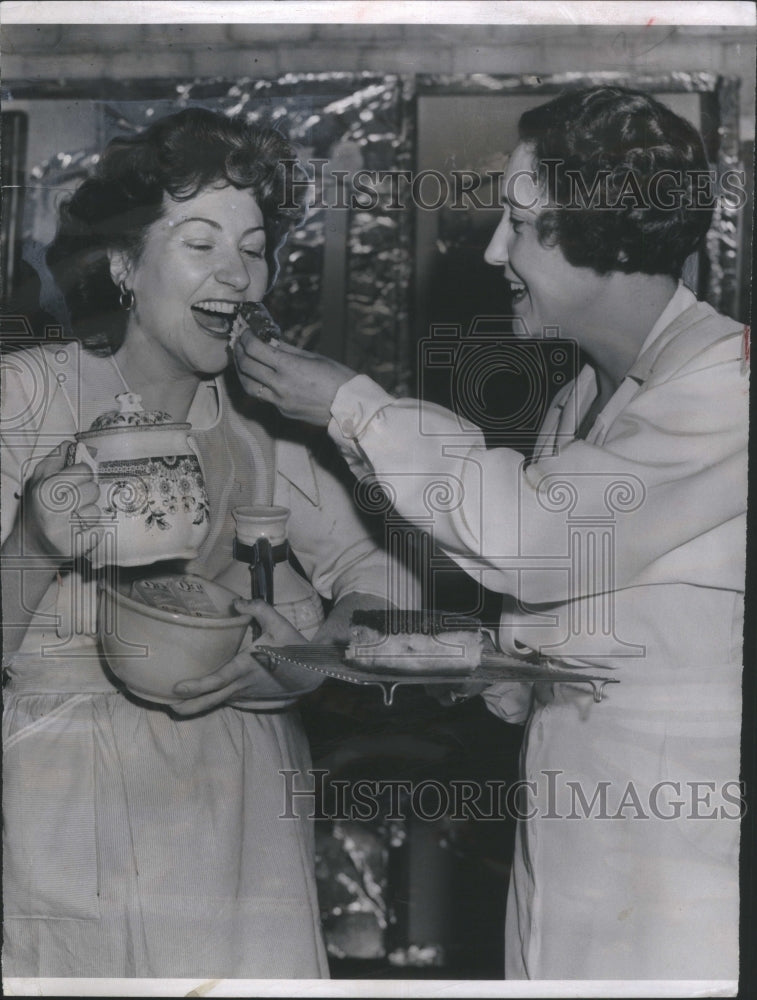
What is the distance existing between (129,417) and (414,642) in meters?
0.45

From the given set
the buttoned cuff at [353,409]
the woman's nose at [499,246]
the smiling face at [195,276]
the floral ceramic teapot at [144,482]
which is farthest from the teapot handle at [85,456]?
the woman's nose at [499,246]

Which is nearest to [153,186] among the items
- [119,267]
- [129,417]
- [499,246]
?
[119,267]

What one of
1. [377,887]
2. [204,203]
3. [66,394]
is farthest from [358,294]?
[377,887]

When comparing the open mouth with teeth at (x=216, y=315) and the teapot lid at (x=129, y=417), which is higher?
the open mouth with teeth at (x=216, y=315)

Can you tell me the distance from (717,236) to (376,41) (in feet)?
1.60

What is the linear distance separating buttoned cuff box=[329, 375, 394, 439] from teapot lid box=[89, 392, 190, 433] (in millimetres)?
189

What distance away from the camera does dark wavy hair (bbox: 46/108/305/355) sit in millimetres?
1509

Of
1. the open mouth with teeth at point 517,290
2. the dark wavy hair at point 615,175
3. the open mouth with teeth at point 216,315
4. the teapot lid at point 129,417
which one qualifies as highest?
the dark wavy hair at point 615,175

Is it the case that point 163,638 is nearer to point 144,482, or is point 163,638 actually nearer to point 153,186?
point 144,482

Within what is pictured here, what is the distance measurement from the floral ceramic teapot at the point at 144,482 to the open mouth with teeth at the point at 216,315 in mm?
124

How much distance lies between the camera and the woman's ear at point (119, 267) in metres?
1.52

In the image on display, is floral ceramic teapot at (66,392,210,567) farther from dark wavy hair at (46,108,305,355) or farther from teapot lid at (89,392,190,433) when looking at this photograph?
dark wavy hair at (46,108,305,355)

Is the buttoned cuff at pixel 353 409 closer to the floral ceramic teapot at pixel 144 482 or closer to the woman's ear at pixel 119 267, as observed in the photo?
the floral ceramic teapot at pixel 144 482

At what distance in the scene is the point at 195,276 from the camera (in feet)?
4.98
